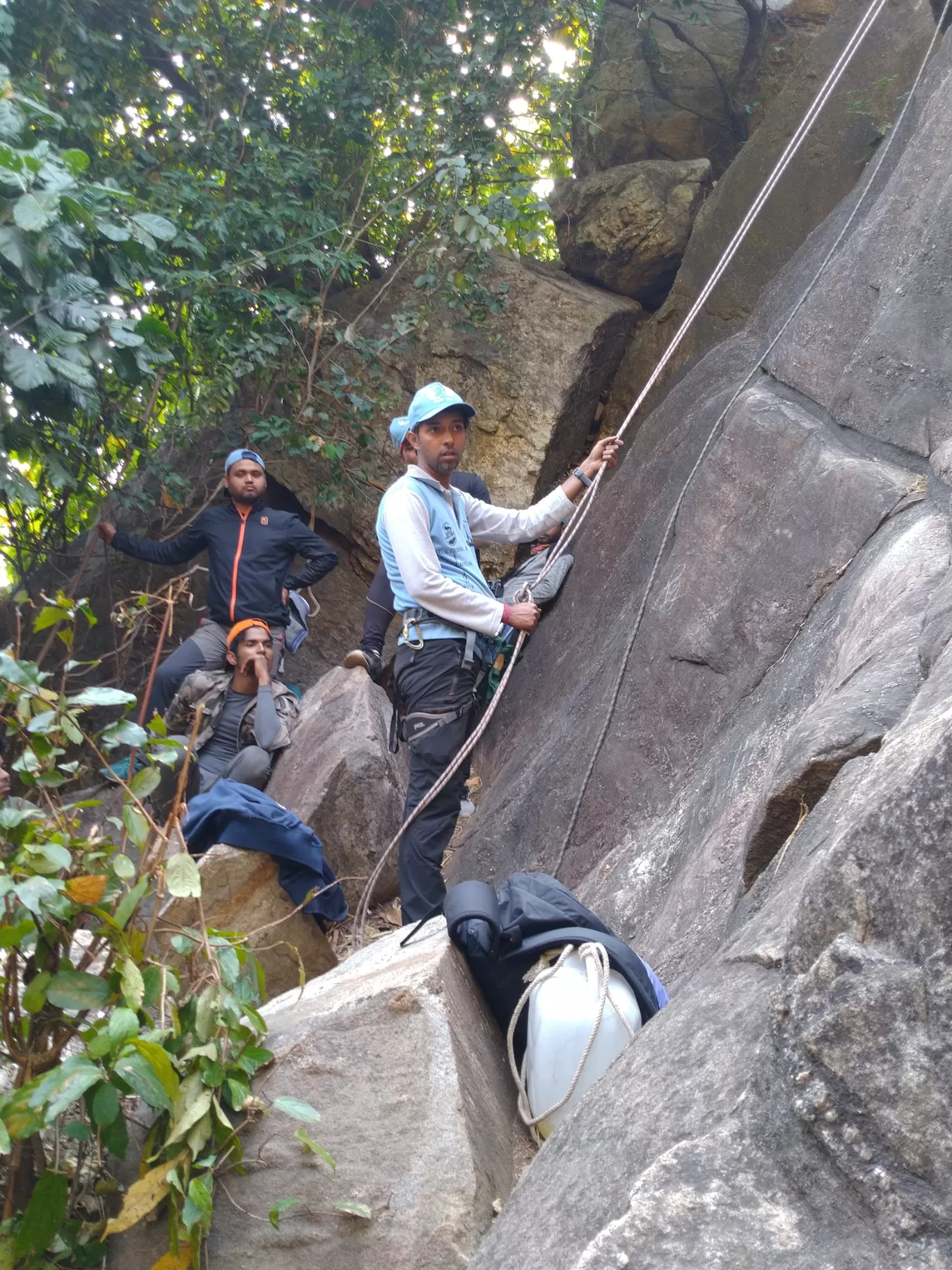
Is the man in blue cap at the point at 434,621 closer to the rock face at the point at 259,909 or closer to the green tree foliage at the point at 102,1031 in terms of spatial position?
the rock face at the point at 259,909

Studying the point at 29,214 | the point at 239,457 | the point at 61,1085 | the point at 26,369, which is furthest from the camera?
the point at 239,457

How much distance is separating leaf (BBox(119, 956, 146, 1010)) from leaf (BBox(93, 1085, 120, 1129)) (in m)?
0.18

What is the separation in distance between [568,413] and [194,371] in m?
2.77

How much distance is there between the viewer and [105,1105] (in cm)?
231

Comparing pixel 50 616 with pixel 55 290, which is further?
pixel 55 290

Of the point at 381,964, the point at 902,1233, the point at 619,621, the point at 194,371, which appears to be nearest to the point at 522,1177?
the point at 902,1233

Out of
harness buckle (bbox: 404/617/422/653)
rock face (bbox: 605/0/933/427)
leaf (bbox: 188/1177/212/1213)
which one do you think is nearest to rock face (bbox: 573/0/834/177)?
rock face (bbox: 605/0/933/427)

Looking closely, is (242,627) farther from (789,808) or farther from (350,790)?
(789,808)

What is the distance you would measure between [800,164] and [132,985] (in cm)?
639

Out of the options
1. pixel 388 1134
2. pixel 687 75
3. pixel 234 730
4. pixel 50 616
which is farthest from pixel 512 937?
pixel 687 75

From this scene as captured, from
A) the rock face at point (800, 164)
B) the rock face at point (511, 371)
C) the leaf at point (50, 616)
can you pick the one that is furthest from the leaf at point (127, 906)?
the rock face at point (511, 371)

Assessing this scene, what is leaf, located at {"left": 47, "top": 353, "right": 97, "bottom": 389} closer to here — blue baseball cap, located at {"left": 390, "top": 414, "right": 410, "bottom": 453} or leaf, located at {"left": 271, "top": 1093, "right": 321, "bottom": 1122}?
blue baseball cap, located at {"left": 390, "top": 414, "right": 410, "bottom": 453}

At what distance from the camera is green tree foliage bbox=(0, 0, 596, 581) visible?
24.4 ft

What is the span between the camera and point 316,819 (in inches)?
236
